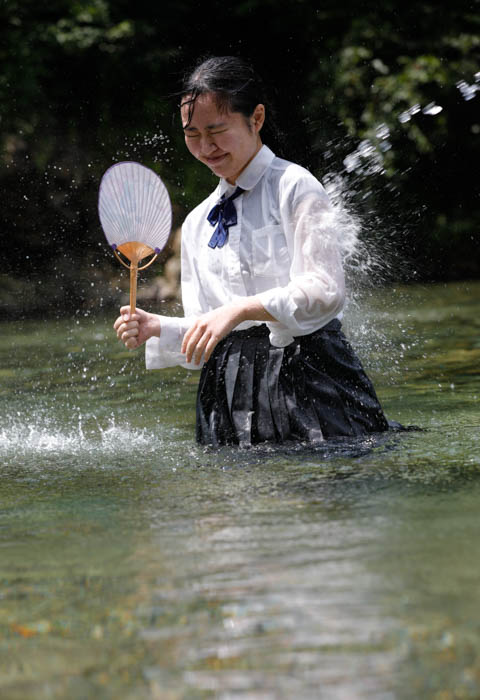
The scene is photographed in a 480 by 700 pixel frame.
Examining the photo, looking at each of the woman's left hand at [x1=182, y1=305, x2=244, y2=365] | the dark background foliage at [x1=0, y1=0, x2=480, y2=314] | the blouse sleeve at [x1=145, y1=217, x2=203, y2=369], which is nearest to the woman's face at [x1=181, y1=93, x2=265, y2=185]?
the blouse sleeve at [x1=145, y1=217, x2=203, y2=369]

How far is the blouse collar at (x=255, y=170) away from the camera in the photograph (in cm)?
283

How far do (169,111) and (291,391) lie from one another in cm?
771

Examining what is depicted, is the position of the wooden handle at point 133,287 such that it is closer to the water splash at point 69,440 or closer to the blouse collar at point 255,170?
the blouse collar at point 255,170

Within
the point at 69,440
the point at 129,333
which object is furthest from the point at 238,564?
the point at 69,440

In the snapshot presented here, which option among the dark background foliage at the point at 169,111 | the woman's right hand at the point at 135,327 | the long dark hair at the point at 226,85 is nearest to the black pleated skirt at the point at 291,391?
the woman's right hand at the point at 135,327

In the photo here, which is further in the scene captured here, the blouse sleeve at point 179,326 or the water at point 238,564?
the blouse sleeve at point 179,326

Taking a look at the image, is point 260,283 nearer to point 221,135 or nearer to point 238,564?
point 221,135

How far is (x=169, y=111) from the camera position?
1004 centimetres

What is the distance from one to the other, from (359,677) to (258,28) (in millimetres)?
12191

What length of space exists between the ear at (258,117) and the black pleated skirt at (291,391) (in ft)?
1.93

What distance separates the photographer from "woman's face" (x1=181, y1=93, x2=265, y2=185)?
9.03 ft

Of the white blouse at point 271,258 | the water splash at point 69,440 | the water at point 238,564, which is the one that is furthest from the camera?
the water splash at point 69,440

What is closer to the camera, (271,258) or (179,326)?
(271,258)

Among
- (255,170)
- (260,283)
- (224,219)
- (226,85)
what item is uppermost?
(226,85)
